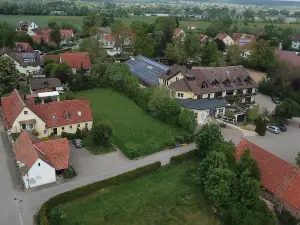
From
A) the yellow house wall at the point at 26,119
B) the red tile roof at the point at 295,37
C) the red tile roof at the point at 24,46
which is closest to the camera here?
the yellow house wall at the point at 26,119

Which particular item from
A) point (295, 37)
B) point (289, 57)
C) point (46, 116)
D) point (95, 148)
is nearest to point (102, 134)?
point (95, 148)

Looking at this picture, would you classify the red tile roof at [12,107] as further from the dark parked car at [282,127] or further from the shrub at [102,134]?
the dark parked car at [282,127]

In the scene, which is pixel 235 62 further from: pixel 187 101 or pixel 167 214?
pixel 167 214

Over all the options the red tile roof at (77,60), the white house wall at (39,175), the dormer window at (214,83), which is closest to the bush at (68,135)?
the white house wall at (39,175)

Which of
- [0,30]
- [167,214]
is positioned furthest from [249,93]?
[0,30]

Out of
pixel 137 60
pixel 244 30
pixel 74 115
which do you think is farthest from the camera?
pixel 244 30
